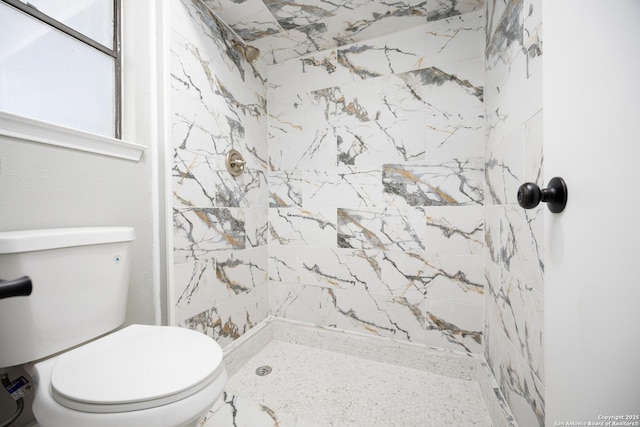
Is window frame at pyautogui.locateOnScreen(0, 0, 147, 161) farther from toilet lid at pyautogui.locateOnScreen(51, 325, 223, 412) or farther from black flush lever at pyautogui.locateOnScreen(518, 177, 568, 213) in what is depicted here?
black flush lever at pyautogui.locateOnScreen(518, 177, 568, 213)

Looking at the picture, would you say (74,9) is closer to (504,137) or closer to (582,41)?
(582,41)

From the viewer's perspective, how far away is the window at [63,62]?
865 millimetres

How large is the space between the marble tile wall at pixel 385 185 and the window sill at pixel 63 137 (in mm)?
948

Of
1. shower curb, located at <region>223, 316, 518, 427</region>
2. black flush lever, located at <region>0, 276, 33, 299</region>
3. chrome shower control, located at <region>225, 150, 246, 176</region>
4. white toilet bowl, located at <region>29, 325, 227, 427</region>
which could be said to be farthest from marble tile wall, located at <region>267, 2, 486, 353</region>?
black flush lever, located at <region>0, 276, 33, 299</region>

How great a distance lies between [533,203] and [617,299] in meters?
0.17

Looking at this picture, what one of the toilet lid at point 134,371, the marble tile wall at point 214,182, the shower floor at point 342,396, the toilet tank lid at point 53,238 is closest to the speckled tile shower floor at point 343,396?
the shower floor at point 342,396

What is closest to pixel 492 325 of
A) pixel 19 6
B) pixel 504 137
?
pixel 504 137

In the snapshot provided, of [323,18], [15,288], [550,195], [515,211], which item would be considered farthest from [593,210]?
[323,18]

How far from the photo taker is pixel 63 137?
880mm

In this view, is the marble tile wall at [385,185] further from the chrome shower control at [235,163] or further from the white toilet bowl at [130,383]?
the white toilet bowl at [130,383]

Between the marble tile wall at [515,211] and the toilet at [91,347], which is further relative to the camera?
the marble tile wall at [515,211]

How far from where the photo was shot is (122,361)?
0.71 meters

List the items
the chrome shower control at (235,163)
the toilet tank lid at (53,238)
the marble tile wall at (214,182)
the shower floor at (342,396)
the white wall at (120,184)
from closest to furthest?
the toilet tank lid at (53,238) < the white wall at (120,184) < the shower floor at (342,396) < the marble tile wall at (214,182) < the chrome shower control at (235,163)

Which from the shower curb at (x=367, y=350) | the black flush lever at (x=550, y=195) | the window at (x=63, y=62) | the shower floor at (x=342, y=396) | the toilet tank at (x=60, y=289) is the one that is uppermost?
the window at (x=63, y=62)
